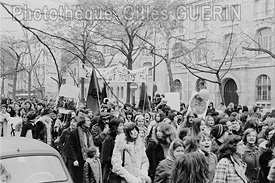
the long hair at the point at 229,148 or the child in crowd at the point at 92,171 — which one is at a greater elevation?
the long hair at the point at 229,148

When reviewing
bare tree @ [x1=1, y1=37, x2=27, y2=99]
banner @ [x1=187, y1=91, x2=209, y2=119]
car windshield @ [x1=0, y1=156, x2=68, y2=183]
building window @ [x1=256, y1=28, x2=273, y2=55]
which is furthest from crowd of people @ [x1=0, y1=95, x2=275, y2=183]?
building window @ [x1=256, y1=28, x2=273, y2=55]

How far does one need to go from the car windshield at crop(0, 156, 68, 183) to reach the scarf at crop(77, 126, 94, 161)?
2459 mm

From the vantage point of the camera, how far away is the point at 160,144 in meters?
7.10

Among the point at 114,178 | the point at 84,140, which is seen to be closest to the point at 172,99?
the point at 84,140

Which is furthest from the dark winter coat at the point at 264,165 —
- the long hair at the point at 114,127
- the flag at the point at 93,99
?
the flag at the point at 93,99

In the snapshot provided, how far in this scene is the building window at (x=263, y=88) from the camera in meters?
31.2

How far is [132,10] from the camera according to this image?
24.3m

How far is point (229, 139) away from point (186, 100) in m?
33.3

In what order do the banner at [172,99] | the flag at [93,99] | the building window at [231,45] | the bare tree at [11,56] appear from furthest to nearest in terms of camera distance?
the bare tree at [11,56], the building window at [231,45], the banner at [172,99], the flag at [93,99]

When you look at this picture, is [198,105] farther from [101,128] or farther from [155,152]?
[155,152]

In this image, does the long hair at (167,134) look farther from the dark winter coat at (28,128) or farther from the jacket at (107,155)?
the dark winter coat at (28,128)

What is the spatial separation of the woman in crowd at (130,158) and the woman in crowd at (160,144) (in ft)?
1.17

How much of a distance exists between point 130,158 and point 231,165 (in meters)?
1.80

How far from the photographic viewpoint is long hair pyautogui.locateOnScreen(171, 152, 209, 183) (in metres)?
4.48
